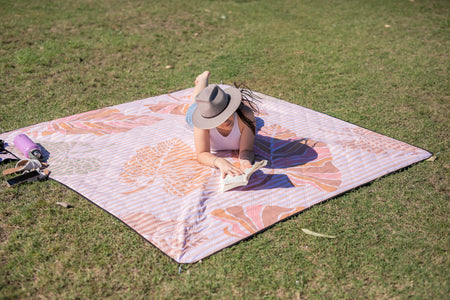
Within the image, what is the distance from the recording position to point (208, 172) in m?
4.48

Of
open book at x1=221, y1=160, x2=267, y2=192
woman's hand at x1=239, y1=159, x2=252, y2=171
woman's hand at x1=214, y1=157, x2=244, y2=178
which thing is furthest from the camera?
woman's hand at x1=239, y1=159, x2=252, y2=171

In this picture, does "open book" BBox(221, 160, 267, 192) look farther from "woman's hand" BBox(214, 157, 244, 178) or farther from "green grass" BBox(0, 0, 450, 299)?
"green grass" BBox(0, 0, 450, 299)

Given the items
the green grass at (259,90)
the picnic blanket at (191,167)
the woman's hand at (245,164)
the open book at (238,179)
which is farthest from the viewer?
the woman's hand at (245,164)

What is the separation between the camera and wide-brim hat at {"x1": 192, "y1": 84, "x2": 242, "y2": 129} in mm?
4078

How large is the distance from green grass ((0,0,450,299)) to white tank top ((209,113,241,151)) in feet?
4.06

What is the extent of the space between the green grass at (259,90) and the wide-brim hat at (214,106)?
4.09ft

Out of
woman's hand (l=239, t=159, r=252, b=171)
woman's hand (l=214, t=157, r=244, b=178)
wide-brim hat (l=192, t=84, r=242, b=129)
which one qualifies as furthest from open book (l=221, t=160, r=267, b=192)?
wide-brim hat (l=192, t=84, r=242, b=129)

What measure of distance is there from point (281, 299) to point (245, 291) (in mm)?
295

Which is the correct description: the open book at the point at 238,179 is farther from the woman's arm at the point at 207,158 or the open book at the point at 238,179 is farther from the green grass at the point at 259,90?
the green grass at the point at 259,90

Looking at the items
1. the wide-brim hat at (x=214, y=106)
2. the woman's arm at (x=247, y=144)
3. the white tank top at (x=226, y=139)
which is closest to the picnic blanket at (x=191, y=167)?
the white tank top at (x=226, y=139)

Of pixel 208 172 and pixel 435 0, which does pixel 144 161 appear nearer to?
pixel 208 172

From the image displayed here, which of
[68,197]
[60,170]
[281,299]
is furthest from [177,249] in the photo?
[60,170]

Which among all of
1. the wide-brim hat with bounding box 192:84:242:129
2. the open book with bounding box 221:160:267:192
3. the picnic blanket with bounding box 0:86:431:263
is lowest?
the picnic blanket with bounding box 0:86:431:263

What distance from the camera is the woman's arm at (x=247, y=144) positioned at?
174 inches
